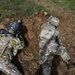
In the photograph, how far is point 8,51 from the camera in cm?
946

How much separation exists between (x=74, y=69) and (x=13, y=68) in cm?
230

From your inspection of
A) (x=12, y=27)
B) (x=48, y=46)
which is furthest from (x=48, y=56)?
(x=12, y=27)

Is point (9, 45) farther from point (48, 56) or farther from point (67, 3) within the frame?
point (67, 3)

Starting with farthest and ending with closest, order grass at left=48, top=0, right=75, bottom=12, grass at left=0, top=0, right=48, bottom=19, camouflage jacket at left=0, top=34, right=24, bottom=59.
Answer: grass at left=48, top=0, right=75, bottom=12, grass at left=0, top=0, right=48, bottom=19, camouflage jacket at left=0, top=34, right=24, bottom=59

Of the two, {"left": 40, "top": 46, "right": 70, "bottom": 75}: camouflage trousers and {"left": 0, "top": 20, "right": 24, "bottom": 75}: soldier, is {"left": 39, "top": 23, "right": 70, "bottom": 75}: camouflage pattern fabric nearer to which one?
{"left": 40, "top": 46, "right": 70, "bottom": 75}: camouflage trousers

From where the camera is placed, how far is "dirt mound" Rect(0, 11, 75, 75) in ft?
33.8

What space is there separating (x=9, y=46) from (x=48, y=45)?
115 cm

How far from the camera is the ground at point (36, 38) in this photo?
10344 millimetres

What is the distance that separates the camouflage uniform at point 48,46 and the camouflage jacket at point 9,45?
0.73 metres

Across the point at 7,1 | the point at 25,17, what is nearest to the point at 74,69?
the point at 25,17

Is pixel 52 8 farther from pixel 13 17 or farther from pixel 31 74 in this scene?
pixel 31 74

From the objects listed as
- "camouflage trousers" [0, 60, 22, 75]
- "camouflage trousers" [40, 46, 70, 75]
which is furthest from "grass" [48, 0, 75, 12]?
"camouflage trousers" [0, 60, 22, 75]

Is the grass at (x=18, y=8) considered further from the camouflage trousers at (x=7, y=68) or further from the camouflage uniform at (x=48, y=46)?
the camouflage trousers at (x=7, y=68)

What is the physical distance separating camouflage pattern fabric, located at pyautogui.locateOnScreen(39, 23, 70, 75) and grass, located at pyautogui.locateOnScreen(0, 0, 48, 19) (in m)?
2.59
